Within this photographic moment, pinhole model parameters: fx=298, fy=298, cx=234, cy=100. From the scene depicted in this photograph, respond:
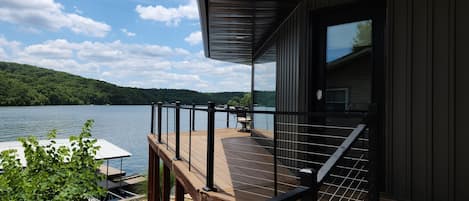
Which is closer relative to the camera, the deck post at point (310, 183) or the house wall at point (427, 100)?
the deck post at point (310, 183)

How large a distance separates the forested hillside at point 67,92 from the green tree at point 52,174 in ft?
35.3

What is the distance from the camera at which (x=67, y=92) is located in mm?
21969

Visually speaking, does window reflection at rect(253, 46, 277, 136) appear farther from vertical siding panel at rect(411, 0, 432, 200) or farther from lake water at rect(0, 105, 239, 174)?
vertical siding panel at rect(411, 0, 432, 200)

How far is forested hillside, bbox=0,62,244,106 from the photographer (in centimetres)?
1739

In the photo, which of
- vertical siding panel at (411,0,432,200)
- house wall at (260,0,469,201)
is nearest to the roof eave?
house wall at (260,0,469,201)

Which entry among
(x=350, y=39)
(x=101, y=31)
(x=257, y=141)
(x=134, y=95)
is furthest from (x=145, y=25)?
(x=350, y=39)

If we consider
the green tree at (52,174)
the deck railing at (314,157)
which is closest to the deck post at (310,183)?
the deck railing at (314,157)

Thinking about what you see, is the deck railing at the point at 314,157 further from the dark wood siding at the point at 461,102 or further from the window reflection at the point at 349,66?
the dark wood siding at the point at 461,102

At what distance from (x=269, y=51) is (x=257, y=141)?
2043 millimetres

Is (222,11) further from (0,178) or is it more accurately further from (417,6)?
(0,178)

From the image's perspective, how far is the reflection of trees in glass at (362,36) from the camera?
3207mm

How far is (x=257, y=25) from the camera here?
5.40 metres

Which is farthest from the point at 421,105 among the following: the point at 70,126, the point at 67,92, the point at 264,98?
the point at 67,92

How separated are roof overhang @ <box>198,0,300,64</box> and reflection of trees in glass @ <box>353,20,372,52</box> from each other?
3.51 feet
